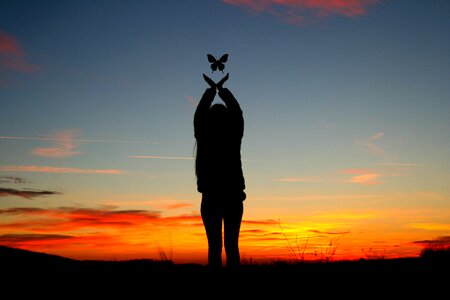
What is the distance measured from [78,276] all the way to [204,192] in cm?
264

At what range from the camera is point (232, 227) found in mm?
8078

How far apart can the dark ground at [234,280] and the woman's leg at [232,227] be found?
10.9 inches

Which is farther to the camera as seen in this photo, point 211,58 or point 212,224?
point 211,58

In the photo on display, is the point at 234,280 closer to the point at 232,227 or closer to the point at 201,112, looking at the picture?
the point at 232,227

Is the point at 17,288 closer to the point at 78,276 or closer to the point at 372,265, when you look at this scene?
the point at 78,276

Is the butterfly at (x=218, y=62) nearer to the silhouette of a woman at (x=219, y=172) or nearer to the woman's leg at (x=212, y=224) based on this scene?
the silhouette of a woman at (x=219, y=172)

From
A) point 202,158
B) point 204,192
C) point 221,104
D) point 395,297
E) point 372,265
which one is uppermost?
point 221,104

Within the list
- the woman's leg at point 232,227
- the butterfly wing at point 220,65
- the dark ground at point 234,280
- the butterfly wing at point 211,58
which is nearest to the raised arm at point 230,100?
the butterfly wing at point 220,65

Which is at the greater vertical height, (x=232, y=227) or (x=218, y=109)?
(x=218, y=109)

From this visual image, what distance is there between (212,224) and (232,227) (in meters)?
0.32

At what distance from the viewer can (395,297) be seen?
676 cm

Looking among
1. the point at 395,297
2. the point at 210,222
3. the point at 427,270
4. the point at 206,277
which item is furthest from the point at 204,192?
the point at 427,270

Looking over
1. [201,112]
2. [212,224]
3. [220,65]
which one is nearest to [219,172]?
[212,224]

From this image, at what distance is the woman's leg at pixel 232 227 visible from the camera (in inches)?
317
